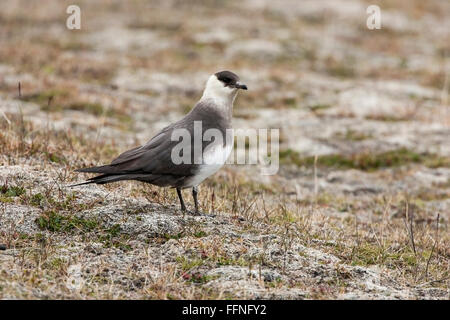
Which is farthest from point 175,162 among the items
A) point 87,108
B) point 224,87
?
point 87,108

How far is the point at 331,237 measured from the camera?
7.39m

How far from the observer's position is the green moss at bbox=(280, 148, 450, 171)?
12438 millimetres

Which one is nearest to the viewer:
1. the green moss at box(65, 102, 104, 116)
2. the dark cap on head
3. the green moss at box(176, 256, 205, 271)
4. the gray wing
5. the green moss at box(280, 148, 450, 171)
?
the green moss at box(176, 256, 205, 271)

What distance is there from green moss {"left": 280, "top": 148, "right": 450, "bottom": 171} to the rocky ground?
42mm

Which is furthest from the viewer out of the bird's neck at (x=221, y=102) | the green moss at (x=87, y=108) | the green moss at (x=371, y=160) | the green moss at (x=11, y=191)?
the green moss at (x=87, y=108)

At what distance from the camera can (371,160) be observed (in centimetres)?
1249

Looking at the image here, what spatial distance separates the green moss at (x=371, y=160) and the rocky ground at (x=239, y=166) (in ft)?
0.14

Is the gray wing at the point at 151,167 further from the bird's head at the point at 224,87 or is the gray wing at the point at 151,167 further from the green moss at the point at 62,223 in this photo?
the bird's head at the point at 224,87

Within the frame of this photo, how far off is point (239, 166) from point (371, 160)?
9.25 ft

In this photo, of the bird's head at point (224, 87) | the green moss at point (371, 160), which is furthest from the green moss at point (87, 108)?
the bird's head at point (224, 87)

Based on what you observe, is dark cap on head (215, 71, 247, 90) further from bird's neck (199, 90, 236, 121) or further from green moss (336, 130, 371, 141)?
green moss (336, 130, 371, 141)

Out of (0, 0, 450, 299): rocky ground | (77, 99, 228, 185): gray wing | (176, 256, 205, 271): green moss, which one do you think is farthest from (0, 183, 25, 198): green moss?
(176, 256, 205, 271): green moss

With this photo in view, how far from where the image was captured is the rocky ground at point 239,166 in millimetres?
5898
